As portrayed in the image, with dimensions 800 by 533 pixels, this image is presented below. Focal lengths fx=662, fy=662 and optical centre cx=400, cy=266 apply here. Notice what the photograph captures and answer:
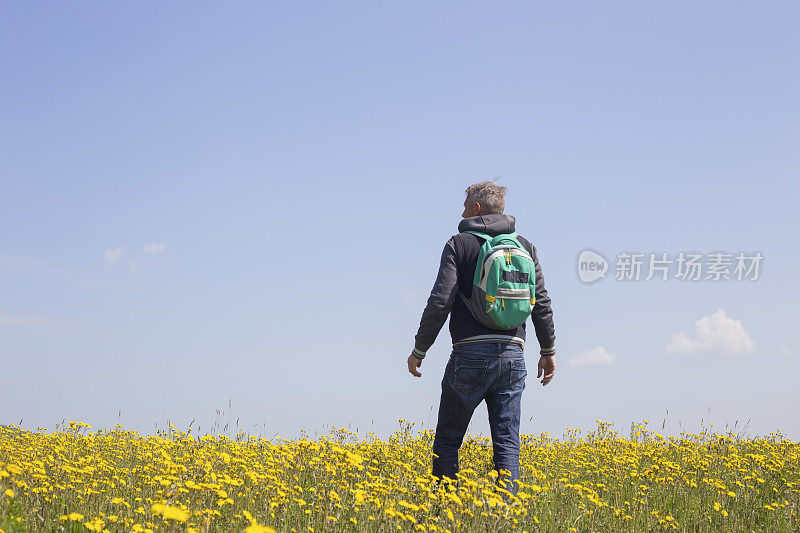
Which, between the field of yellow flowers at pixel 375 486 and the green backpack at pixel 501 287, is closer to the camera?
the field of yellow flowers at pixel 375 486

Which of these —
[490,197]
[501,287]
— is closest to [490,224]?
[490,197]

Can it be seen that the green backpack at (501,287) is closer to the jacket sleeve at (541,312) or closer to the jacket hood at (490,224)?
the jacket hood at (490,224)

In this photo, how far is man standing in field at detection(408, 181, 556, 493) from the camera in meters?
5.48

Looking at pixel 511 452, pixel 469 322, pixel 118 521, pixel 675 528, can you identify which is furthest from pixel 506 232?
pixel 118 521

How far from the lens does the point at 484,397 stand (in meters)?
5.65

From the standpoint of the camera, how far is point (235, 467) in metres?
6.39

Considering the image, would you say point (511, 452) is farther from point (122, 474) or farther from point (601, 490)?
point (122, 474)

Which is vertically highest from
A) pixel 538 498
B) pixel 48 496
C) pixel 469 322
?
pixel 469 322

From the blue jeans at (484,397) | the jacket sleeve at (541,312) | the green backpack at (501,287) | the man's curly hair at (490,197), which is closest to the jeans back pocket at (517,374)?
the blue jeans at (484,397)

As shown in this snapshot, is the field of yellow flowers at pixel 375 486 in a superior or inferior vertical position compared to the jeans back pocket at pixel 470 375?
inferior

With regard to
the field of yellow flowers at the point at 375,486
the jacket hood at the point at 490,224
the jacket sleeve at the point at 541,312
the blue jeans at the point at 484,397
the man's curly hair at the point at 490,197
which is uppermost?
the man's curly hair at the point at 490,197

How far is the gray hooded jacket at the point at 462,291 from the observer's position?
553 cm

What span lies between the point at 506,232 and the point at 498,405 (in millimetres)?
1499

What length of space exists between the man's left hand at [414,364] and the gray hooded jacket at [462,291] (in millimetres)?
52
